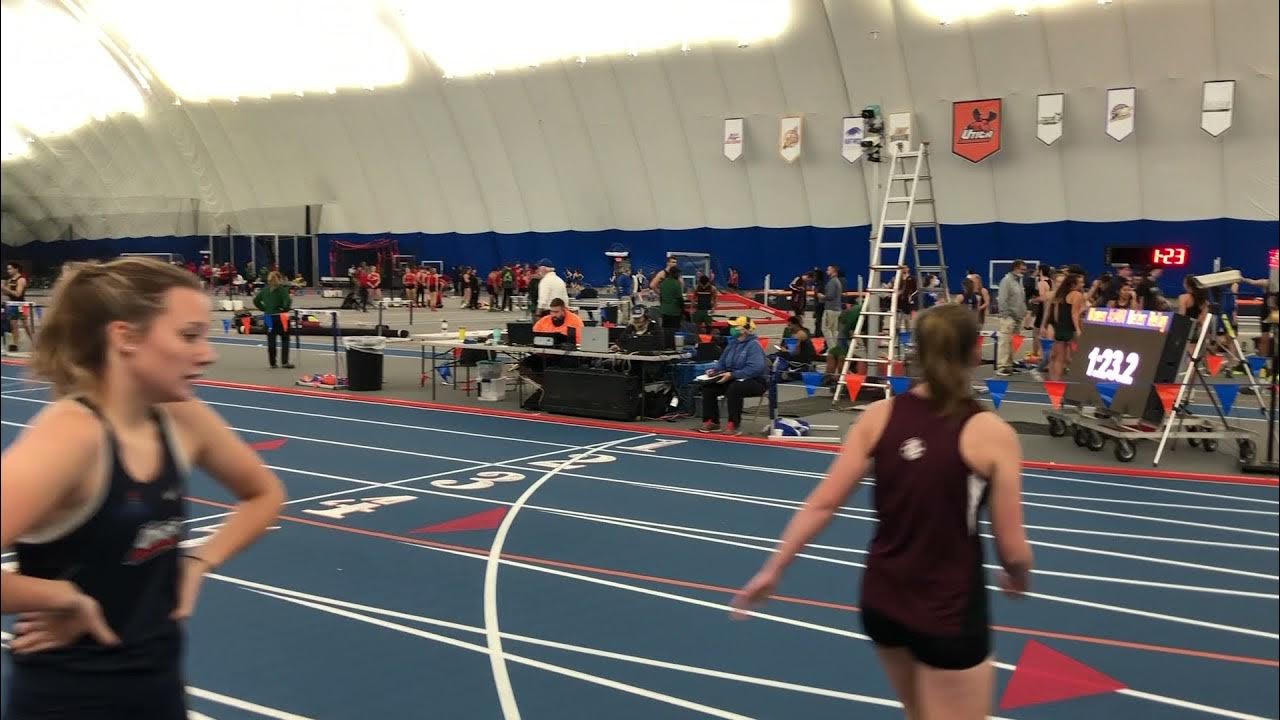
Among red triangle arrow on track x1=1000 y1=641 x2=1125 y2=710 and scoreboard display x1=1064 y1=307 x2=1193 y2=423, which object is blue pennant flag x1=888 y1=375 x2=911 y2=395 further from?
red triangle arrow on track x1=1000 y1=641 x2=1125 y2=710

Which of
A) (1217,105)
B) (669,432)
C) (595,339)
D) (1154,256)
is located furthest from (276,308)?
(1217,105)

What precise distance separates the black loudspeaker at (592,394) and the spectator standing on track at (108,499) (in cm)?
1222

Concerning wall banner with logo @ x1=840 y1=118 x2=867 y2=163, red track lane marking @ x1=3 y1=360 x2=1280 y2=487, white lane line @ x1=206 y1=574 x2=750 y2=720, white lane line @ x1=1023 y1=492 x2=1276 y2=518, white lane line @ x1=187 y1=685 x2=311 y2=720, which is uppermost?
wall banner with logo @ x1=840 y1=118 x2=867 y2=163

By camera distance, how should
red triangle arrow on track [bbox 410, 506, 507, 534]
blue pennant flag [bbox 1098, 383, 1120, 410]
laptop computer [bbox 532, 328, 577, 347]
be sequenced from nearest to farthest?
Result: red triangle arrow on track [bbox 410, 506, 507, 534] → blue pennant flag [bbox 1098, 383, 1120, 410] → laptop computer [bbox 532, 328, 577, 347]

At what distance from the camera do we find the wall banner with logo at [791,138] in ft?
116

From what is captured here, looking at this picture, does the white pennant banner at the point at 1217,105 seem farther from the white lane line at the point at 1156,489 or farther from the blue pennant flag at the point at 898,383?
the white lane line at the point at 1156,489

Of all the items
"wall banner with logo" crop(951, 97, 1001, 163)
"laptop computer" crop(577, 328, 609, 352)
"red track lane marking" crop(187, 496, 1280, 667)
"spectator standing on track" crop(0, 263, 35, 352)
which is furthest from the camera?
"wall banner with logo" crop(951, 97, 1001, 163)

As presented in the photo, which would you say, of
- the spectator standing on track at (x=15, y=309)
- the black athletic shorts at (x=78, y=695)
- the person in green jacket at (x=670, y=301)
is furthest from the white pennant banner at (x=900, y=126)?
the black athletic shorts at (x=78, y=695)

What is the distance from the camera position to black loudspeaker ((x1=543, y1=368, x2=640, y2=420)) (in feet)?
47.5

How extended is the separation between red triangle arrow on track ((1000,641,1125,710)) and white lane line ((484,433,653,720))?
232cm

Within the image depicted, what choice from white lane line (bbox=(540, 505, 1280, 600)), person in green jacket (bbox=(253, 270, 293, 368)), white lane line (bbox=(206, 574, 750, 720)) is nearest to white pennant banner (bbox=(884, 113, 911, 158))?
person in green jacket (bbox=(253, 270, 293, 368))

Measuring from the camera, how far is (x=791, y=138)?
1399 inches

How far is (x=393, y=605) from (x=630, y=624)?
1462 millimetres

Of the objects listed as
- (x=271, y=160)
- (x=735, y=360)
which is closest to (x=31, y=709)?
(x=735, y=360)
